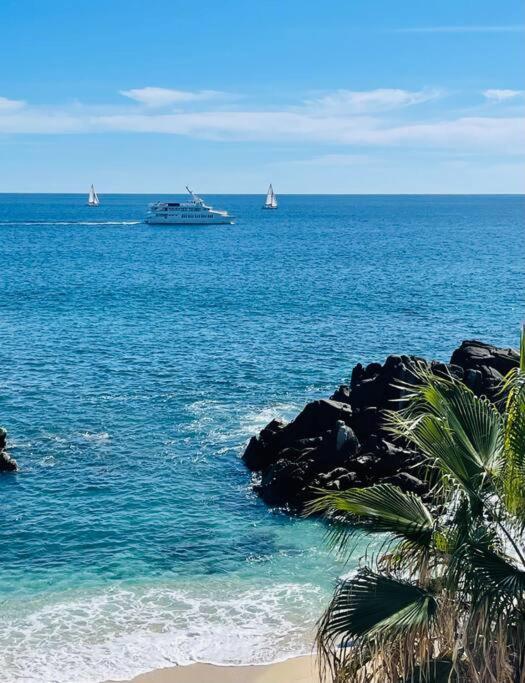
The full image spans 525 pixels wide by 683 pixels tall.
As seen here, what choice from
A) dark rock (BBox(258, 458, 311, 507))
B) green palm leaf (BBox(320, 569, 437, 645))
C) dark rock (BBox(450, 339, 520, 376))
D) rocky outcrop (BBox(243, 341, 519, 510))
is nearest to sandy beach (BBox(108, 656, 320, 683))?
rocky outcrop (BBox(243, 341, 519, 510))

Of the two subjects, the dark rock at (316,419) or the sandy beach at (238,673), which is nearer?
the sandy beach at (238,673)

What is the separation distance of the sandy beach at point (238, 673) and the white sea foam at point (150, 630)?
0.87 feet

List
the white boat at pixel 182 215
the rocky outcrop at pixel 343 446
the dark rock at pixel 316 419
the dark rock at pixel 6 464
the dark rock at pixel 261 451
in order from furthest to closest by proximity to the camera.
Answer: the white boat at pixel 182 215 → the dark rock at pixel 316 419 → the dark rock at pixel 261 451 → the dark rock at pixel 6 464 → the rocky outcrop at pixel 343 446

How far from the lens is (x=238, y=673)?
18.8 metres

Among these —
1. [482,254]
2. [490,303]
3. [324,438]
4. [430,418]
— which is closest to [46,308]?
[490,303]

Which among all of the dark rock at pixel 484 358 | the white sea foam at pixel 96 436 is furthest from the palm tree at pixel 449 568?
the dark rock at pixel 484 358

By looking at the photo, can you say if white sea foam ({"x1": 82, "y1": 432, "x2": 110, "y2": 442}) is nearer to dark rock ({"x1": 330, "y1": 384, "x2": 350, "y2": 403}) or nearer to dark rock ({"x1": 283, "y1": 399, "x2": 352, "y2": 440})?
dark rock ({"x1": 283, "y1": 399, "x2": 352, "y2": 440})

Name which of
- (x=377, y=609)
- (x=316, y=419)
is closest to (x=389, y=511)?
(x=377, y=609)

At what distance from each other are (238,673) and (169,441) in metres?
17.3

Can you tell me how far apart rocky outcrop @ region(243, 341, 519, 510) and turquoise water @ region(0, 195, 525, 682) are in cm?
115

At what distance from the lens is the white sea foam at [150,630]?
754 inches

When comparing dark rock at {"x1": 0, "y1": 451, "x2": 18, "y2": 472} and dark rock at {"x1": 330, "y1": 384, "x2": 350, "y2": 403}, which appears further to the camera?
dark rock at {"x1": 330, "y1": 384, "x2": 350, "y2": 403}

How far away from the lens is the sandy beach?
18.5m

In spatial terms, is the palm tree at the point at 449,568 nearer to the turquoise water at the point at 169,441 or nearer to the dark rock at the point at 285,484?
the turquoise water at the point at 169,441
